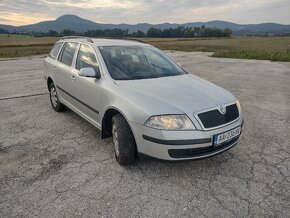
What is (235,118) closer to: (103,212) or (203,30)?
(103,212)

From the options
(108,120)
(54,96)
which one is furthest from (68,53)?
(108,120)

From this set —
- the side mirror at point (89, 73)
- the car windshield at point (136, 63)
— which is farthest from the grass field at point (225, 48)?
the side mirror at point (89, 73)

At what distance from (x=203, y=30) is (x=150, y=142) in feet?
310

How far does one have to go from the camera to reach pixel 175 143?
310 centimetres

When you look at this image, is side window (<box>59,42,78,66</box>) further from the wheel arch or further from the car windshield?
the wheel arch

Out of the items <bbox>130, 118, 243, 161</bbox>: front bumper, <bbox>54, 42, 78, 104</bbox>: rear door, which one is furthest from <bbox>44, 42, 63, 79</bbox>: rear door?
<bbox>130, 118, 243, 161</bbox>: front bumper

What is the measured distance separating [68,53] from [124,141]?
2.75m

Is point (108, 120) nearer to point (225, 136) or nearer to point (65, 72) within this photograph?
point (225, 136)

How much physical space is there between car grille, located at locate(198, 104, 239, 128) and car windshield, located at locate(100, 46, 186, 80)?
1226 mm

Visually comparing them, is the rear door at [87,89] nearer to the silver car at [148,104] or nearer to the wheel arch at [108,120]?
the silver car at [148,104]

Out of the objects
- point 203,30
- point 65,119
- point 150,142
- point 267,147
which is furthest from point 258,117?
point 203,30

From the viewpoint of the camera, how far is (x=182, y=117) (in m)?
3.14

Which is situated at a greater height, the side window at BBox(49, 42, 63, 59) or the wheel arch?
the side window at BBox(49, 42, 63, 59)

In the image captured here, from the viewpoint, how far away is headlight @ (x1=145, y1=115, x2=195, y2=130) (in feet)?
10.2
